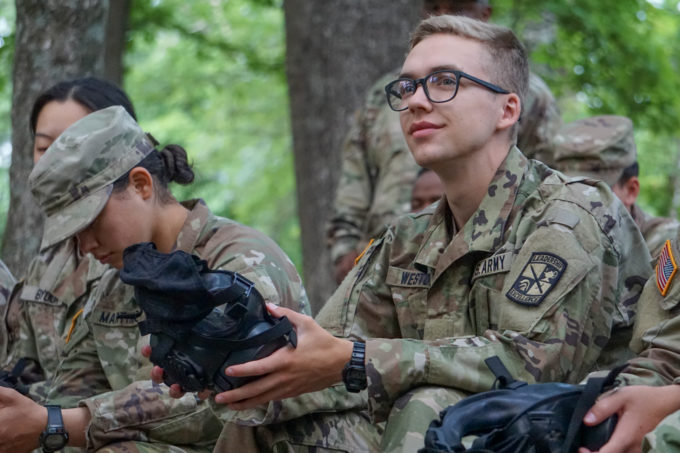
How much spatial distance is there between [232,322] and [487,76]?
4.11 ft

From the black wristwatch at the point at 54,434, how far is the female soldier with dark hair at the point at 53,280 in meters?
0.90

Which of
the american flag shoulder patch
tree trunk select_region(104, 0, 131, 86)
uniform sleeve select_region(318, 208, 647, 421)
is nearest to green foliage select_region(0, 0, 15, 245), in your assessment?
tree trunk select_region(104, 0, 131, 86)

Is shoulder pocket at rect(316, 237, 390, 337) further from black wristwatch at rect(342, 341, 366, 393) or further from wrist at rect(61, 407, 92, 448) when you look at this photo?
wrist at rect(61, 407, 92, 448)

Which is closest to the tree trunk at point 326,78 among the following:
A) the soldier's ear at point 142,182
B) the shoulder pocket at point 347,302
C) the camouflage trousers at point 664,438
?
the soldier's ear at point 142,182

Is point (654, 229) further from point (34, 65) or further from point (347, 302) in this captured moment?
point (34, 65)

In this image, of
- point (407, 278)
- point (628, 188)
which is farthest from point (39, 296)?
point (628, 188)

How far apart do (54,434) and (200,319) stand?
1210 millimetres

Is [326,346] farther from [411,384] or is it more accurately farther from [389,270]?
[389,270]

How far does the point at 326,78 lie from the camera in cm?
808

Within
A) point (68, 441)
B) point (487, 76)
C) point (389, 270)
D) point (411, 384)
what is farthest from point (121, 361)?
point (487, 76)

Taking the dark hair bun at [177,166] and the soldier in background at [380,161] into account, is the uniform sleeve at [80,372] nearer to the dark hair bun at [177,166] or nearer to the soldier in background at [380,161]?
the dark hair bun at [177,166]

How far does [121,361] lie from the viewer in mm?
4250

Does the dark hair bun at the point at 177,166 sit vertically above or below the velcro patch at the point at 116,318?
above

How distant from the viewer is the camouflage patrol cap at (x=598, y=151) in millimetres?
5676
